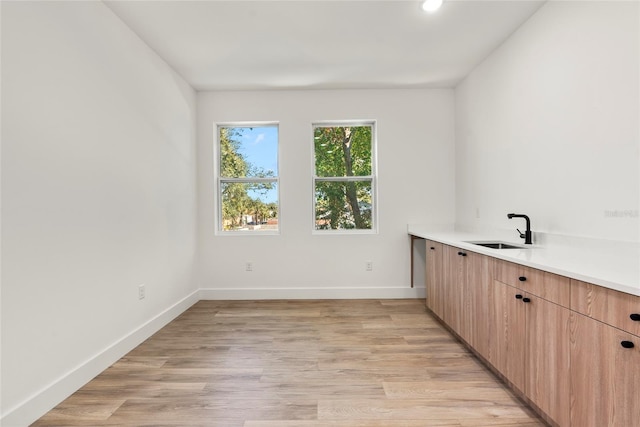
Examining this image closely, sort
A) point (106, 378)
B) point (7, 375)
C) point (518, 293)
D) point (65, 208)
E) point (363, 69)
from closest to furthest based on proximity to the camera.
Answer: point (7, 375) < point (518, 293) < point (65, 208) < point (106, 378) < point (363, 69)

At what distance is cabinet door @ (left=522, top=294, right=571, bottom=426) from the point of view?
5.10 ft

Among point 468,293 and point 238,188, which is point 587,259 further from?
point 238,188

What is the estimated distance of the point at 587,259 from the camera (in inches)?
70.9

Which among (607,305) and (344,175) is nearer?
(607,305)

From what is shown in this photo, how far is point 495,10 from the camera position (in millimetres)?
2551

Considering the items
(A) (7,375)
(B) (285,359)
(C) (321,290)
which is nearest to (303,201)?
(C) (321,290)

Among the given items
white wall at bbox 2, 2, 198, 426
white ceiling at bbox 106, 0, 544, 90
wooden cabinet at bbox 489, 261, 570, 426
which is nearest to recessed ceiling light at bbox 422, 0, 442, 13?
white ceiling at bbox 106, 0, 544, 90

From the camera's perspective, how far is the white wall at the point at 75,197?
1.73 metres

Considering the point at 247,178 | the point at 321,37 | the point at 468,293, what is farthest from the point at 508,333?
the point at 247,178

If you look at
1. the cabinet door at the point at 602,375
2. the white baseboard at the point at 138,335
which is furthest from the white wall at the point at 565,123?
the white baseboard at the point at 138,335

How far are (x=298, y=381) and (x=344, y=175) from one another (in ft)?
8.81

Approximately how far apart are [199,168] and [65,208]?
7.38 feet

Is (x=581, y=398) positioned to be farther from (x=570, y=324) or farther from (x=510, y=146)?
(x=510, y=146)

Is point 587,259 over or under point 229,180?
under
